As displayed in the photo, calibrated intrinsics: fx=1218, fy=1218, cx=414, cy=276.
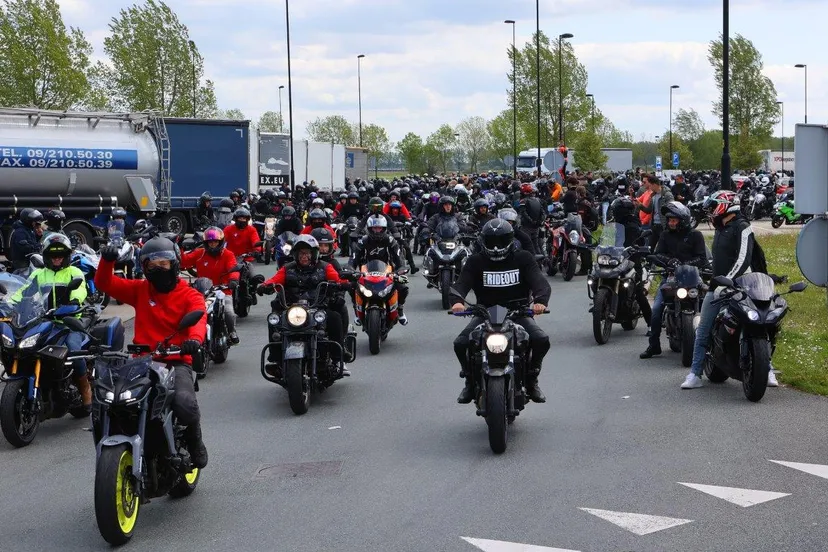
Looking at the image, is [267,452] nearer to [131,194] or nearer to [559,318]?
[559,318]

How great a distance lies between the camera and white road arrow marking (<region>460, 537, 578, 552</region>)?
21.1ft

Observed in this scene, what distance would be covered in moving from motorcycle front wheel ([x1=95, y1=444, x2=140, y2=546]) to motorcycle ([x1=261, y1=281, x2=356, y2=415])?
3.81 meters

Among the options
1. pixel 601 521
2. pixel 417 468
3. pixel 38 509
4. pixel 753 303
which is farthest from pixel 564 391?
pixel 38 509

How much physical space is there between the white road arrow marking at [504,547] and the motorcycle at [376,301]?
8.00 metres

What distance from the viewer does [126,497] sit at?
6902 mm

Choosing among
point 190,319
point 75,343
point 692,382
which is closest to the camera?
point 190,319

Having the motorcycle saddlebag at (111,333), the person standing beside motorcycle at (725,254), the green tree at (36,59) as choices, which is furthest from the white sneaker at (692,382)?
the green tree at (36,59)

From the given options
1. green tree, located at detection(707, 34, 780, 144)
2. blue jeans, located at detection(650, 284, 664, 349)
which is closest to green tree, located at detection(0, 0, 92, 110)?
blue jeans, located at detection(650, 284, 664, 349)

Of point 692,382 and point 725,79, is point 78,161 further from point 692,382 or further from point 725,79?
point 692,382

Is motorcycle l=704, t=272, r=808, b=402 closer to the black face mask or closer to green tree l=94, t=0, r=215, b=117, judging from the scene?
the black face mask

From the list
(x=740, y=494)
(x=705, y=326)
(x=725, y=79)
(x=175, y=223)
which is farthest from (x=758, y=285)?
(x=175, y=223)

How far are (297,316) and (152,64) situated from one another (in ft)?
163

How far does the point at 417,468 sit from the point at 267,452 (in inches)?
53.1

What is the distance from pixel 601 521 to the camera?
6992 mm
